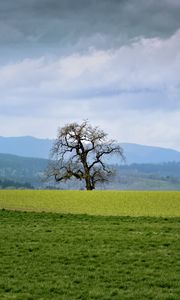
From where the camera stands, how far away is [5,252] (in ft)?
68.7

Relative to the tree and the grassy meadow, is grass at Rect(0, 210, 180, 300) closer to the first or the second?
the grassy meadow

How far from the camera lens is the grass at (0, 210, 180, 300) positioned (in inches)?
586

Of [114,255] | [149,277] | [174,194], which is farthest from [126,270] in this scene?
[174,194]

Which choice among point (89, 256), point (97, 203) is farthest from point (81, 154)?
point (89, 256)

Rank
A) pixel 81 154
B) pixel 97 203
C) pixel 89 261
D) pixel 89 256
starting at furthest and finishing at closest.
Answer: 1. pixel 81 154
2. pixel 97 203
3. pixel 89 256
4. pixel 89 261

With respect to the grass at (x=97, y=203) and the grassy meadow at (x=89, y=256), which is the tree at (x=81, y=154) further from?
the grassy meadow at (x=89, y=256)

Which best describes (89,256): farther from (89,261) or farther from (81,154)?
(81,154)

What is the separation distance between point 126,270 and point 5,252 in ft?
18.7

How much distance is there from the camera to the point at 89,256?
2023 centimetres

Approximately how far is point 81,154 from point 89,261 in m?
52.4

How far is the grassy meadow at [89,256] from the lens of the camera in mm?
14984

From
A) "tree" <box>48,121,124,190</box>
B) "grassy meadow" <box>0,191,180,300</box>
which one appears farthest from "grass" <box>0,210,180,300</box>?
"tree" <box>48,121,124,190</box>

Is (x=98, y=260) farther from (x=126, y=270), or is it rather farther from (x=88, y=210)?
(x=88, y=210)

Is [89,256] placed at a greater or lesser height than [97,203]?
lesser
